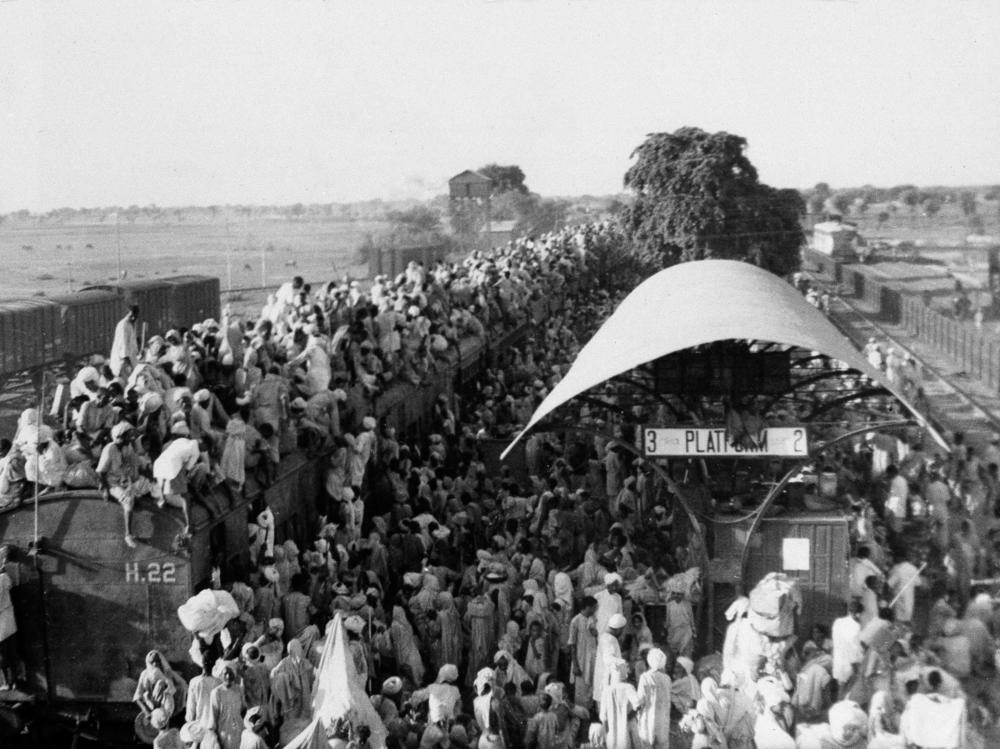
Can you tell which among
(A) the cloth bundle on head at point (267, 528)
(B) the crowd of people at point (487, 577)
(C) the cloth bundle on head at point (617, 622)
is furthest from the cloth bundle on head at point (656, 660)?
(A) the cloth bundle on head at point (267, 528)

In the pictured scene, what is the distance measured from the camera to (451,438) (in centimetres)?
1852

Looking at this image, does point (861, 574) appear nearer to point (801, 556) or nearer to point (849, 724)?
point (801, 556)

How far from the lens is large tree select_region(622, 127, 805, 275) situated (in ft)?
134

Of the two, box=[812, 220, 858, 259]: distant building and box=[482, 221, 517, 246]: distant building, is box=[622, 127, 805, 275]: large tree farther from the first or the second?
box=[482, 221, 517, 246]: distant building

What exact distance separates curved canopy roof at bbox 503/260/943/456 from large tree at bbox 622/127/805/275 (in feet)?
87.3

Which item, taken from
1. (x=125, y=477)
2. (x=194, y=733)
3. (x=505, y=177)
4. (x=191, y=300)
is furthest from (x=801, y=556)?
(x=505, y=177)

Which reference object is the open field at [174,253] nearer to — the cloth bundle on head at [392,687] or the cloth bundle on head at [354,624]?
the cloth bundle on head at [354,624]

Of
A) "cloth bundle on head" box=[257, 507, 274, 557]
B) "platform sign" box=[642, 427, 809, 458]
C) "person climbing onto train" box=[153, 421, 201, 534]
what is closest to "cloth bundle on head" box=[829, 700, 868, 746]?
"platform sign" box=[642, 427, 809, 458]

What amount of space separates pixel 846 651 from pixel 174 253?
71.3 metres

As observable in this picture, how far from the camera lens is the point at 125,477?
959cm

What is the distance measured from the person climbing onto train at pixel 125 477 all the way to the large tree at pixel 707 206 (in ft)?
107

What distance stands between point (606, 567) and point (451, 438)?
7.19 metres

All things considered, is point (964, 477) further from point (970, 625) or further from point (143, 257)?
point (143, 257)

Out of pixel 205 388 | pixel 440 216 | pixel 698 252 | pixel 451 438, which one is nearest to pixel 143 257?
pixel 440 216
